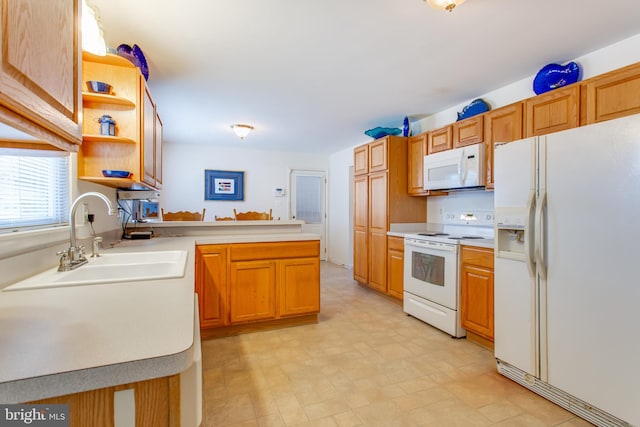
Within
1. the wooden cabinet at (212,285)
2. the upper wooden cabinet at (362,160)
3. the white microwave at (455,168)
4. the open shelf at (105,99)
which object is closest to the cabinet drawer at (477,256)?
the white microwave at (455,168)

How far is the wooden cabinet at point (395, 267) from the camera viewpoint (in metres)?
3.58

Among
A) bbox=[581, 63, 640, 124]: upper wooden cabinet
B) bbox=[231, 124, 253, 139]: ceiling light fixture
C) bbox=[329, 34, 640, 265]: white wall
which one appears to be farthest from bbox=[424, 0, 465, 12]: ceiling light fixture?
bbox=[231, 124, 253, 139]: ceiling light fixture

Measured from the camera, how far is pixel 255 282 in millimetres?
2826

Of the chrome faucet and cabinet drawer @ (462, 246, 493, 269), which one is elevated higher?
the chrome faucet

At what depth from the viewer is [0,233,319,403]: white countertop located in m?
0.54

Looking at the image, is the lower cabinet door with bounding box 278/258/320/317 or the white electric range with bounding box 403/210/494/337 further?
the lower cabinet door with bounding box 278/258/320/317

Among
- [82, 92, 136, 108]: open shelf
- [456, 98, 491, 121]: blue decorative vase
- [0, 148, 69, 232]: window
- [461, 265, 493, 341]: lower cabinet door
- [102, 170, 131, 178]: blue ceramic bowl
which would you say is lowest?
[461, 265, 493, 341]: lower cabinet door

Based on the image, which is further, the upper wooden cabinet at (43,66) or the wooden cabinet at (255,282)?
the wooden cabinet at (255,282)

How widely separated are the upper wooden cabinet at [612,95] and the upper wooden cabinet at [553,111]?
0.05 meters

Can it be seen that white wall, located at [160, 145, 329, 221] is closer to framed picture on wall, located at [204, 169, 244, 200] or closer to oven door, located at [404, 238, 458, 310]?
framed picture on wall, located at [204, 169, 244, 200]

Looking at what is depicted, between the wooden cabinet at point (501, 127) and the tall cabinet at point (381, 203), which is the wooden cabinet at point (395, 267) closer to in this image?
the tall cabinet at point (381, 203)

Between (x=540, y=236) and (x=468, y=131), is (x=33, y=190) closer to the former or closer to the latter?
(x=540, y=236)

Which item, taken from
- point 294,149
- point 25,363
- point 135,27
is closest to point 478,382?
point 25,363

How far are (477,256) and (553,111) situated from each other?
1.25 meters
